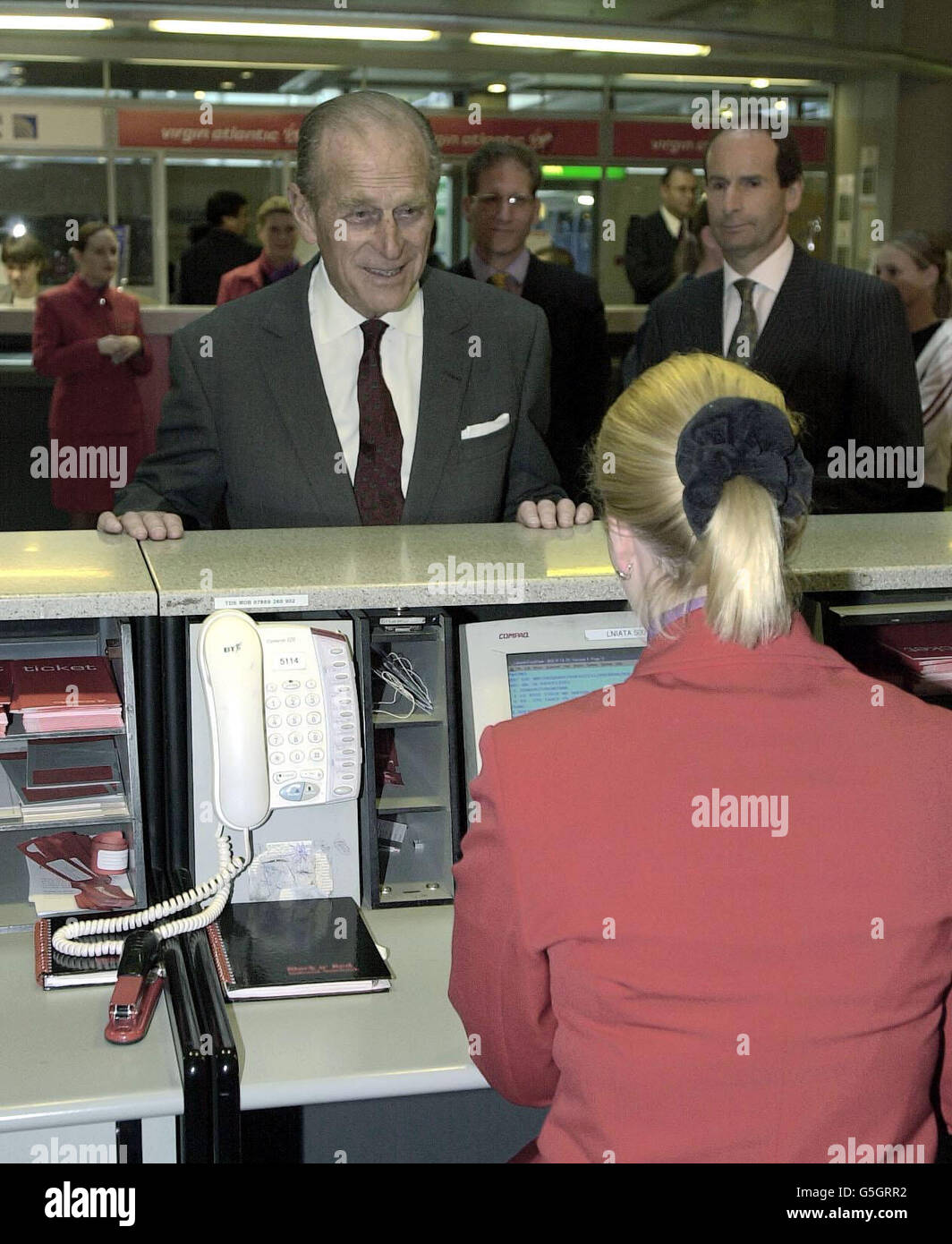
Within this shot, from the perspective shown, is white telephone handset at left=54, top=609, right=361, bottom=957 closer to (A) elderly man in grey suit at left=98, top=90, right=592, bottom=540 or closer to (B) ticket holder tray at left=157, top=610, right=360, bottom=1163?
(B) ticket holder tray at left=157, top=610, right=360, bottom=1163

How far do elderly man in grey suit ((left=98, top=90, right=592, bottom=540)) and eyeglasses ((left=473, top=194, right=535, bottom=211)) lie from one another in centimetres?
164

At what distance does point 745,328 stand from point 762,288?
0.11 m

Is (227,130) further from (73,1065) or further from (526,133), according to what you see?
(73,1065)

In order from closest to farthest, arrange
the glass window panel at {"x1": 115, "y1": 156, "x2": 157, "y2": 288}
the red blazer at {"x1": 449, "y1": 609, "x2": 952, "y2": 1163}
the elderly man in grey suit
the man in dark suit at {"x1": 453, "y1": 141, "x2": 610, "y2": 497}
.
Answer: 1. the red blazer at {"x1": 449, "y1": 609, "x2": 952, "y2": 1163}
2. the elderly man in grey suit
3. the man in dark suit at {"x1": 453, "y1": 141, "x2": 610, "y2": 497}
4. the glass window panel at {"x1": 115, "y1": 156, "x2": 157, "y2": 288}

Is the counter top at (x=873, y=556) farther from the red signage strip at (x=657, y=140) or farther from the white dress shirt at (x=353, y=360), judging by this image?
the red signage strip at (x=657, y=140)

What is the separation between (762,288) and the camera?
10.6 feet

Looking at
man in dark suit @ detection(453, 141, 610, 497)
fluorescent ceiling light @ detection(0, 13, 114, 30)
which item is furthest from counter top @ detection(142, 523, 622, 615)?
fluorescent ceiling light @ detection(0, 13, 114, 30)

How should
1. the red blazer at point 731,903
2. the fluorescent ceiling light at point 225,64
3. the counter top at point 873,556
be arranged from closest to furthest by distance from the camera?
1. the red blazer at point 731,903
2. the counter top at point 873,556
3. the fluorescent ceiling light at point 225,64

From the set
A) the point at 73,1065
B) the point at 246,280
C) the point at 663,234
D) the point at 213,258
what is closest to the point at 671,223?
the point at 663,234

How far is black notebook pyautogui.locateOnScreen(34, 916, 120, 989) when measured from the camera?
5.56 feet

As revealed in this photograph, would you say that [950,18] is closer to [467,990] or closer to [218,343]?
[218,343]

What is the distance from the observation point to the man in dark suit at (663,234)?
7258 millimetres

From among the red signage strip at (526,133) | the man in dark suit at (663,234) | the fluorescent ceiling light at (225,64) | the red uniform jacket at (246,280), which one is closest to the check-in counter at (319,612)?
the red uniform jacket at (246,280)

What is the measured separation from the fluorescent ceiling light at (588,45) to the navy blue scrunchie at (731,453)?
9124mm
